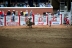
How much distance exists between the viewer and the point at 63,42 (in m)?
8.37

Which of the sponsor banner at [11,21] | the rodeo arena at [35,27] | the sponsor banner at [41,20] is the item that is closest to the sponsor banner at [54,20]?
the rodeo arena at [35,27]

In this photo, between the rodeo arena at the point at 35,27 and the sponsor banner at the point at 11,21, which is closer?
the rodeo arena at the point at 35,27

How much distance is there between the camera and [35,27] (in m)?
12.2

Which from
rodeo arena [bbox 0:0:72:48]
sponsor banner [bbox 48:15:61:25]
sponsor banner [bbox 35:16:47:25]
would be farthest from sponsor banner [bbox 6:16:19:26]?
sponsor banner [bbox 48:15:61:25]

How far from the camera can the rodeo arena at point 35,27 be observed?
832 cm

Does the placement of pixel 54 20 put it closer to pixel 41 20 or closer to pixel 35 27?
pixel 41 20

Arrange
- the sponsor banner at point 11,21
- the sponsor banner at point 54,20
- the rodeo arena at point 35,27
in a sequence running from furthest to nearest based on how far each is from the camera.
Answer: the sponsor banner at point 54,20, the sponsor banner at point 11,21, the rodeo arena at point 35,27

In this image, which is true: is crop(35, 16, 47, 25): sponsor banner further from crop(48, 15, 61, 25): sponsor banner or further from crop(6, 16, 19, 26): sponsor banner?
crop(6, 16, 19, 26): sponsor banner

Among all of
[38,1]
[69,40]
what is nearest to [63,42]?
[69,40]

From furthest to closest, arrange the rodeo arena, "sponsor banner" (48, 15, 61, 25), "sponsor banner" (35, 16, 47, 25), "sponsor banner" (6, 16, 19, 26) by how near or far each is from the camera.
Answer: "sponsor banner" (48, 15, 61, 25) < "sponsor banner" (35, 16, 47, 25) < "sponsor banner" (6, 16, 19, 26) < the rodeo arena

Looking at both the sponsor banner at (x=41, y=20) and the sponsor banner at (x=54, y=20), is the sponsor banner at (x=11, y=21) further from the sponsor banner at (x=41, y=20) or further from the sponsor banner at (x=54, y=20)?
the sponsor banner at (x=54, y=20)

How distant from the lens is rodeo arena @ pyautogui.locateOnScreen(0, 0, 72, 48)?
8320mm

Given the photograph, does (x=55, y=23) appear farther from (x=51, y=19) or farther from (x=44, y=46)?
(x=44, y=46)

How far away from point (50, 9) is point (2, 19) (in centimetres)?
548
